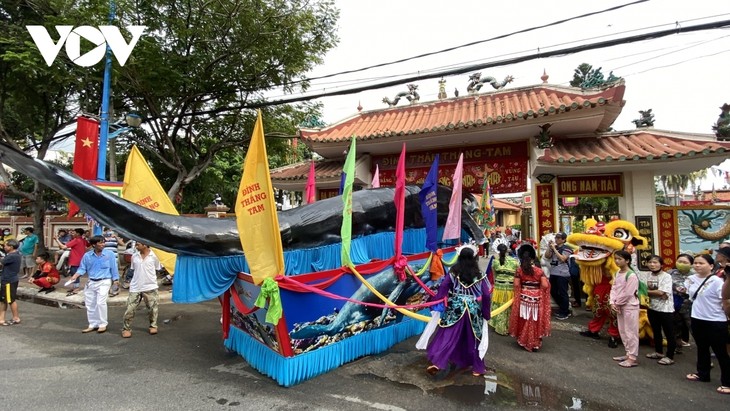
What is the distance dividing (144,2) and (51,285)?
288 inches

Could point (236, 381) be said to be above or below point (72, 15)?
below

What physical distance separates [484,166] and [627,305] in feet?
14.5

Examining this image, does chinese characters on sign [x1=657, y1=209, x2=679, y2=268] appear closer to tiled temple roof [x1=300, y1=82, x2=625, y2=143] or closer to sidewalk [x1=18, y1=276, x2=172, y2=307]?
tiled temple roof [x1=300, y1=82, x2=625, y2=143]

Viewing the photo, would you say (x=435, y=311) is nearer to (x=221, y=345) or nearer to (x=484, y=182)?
(x=221, y=345)

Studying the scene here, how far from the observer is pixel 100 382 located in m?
4.05

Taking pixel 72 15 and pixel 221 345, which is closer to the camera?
pixel 221 345

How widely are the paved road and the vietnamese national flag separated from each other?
3.78 m

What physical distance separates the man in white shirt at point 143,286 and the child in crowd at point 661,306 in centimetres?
708

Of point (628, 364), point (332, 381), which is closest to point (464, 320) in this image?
point (332, 381)

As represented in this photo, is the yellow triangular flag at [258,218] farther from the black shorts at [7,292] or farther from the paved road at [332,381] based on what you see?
the black shorts at [7,292]

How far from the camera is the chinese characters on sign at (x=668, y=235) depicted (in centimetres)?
706

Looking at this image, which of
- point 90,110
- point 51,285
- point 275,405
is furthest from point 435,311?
point 90,110

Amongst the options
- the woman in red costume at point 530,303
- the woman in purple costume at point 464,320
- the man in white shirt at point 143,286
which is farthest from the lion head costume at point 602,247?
the man in white shirt at point 143,286

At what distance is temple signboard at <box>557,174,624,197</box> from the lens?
7.38 meters
